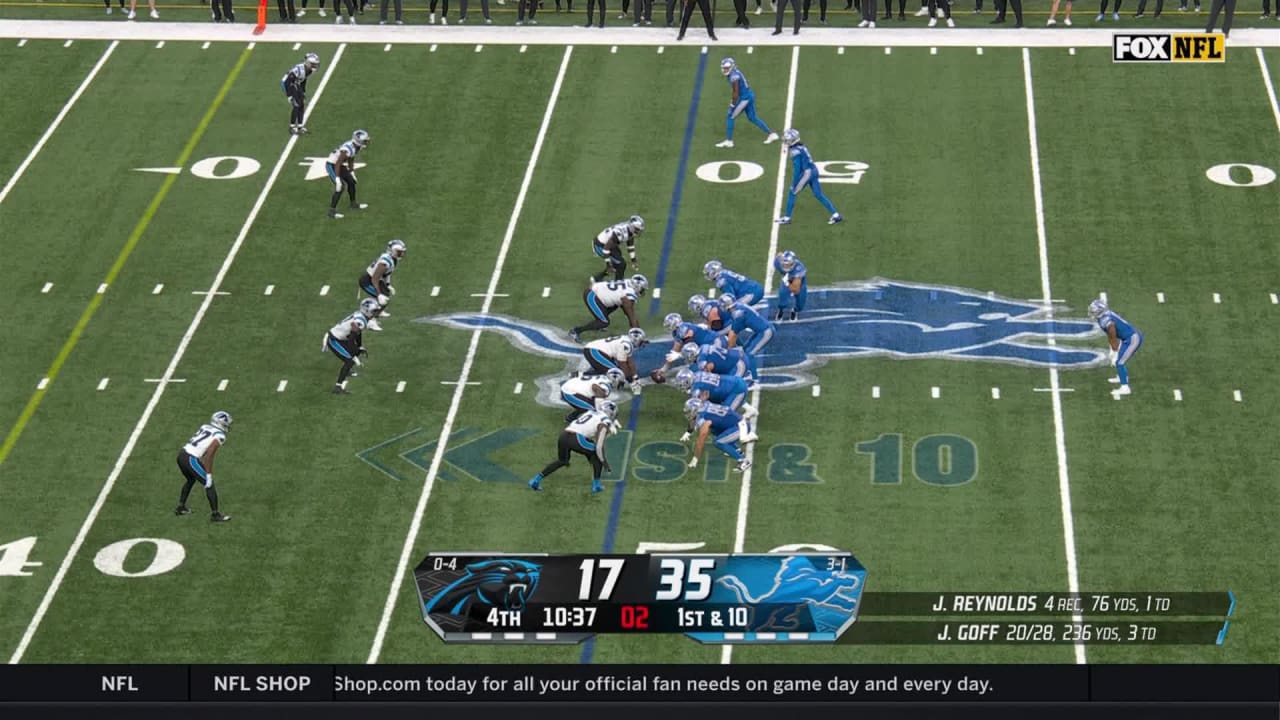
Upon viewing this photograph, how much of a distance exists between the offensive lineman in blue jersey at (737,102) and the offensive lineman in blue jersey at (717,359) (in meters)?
10.3

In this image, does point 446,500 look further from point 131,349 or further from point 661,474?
point 131,349

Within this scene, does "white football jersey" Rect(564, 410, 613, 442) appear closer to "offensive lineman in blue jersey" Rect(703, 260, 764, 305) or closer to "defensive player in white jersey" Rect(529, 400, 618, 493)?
"defensive player in white jersey" Rect(529, 400, 618, 493)

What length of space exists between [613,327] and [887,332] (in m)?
4.43

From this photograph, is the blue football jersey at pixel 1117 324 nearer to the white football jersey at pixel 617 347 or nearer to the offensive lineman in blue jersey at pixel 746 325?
the offensive lineman in blue jersey at pixel 746 325

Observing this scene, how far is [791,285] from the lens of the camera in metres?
38.7

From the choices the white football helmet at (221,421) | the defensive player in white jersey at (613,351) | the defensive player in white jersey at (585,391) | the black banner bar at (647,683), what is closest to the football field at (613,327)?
the defensive player in white jersey at (613,351)

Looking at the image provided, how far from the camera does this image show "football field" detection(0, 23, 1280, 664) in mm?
32031

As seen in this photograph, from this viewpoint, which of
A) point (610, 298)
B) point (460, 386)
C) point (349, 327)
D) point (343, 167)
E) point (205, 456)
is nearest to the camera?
point (205, 456)

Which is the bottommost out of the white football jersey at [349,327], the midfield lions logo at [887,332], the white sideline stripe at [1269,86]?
the white sideline stripe at [1269,86]

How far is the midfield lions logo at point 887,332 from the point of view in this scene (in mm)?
37750

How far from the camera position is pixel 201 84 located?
159 ft

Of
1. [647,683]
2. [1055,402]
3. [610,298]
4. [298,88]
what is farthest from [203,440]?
[647,683]

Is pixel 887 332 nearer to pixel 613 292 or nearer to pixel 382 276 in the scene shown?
pixel 613 292

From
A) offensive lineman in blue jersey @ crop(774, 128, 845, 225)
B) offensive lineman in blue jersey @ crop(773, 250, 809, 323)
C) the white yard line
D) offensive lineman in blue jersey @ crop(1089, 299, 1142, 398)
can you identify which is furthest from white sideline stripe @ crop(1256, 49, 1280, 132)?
offensive lineman in blue jersey @ crop(773, 250, 809, 323)
